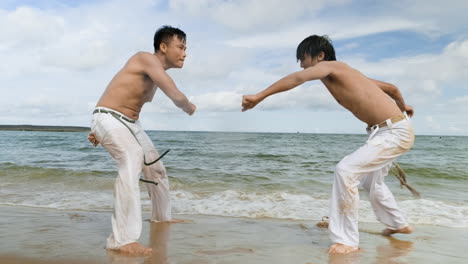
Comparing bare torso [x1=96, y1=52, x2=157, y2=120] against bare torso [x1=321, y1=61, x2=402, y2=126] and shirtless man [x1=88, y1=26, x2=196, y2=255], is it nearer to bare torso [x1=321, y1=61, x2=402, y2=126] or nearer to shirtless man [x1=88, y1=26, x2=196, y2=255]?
shirtless man [x1=88, y1=26, x2=196, y2=255]

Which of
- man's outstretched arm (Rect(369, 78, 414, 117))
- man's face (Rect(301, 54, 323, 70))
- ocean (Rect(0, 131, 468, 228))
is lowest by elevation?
ocean (Rect(0, 131, 468, 228))

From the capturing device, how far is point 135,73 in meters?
3.21

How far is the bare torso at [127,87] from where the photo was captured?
321cm

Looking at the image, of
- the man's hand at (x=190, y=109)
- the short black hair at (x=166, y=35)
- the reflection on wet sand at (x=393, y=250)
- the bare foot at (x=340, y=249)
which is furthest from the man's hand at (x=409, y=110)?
the short black hair at (x=166, y=35)

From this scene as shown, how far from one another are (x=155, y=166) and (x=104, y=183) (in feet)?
15.7

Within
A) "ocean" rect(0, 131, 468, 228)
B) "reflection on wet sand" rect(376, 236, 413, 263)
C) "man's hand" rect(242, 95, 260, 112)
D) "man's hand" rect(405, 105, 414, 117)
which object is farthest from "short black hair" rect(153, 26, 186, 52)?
"reflection on wet sand" rect(376, 236, 413, 263)

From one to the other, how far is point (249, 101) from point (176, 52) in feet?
2.59

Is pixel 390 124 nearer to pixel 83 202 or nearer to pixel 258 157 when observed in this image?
pixel 83 202

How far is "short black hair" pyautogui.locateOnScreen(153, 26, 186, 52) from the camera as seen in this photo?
339 cm

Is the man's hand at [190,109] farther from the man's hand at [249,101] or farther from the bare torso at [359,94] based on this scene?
the bare torso at [359,94]

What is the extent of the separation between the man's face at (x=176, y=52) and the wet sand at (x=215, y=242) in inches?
62.1

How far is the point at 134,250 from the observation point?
9.88ft

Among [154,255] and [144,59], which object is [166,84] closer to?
[144,59]

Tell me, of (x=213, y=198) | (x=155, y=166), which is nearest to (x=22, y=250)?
(x=155, y=166)
